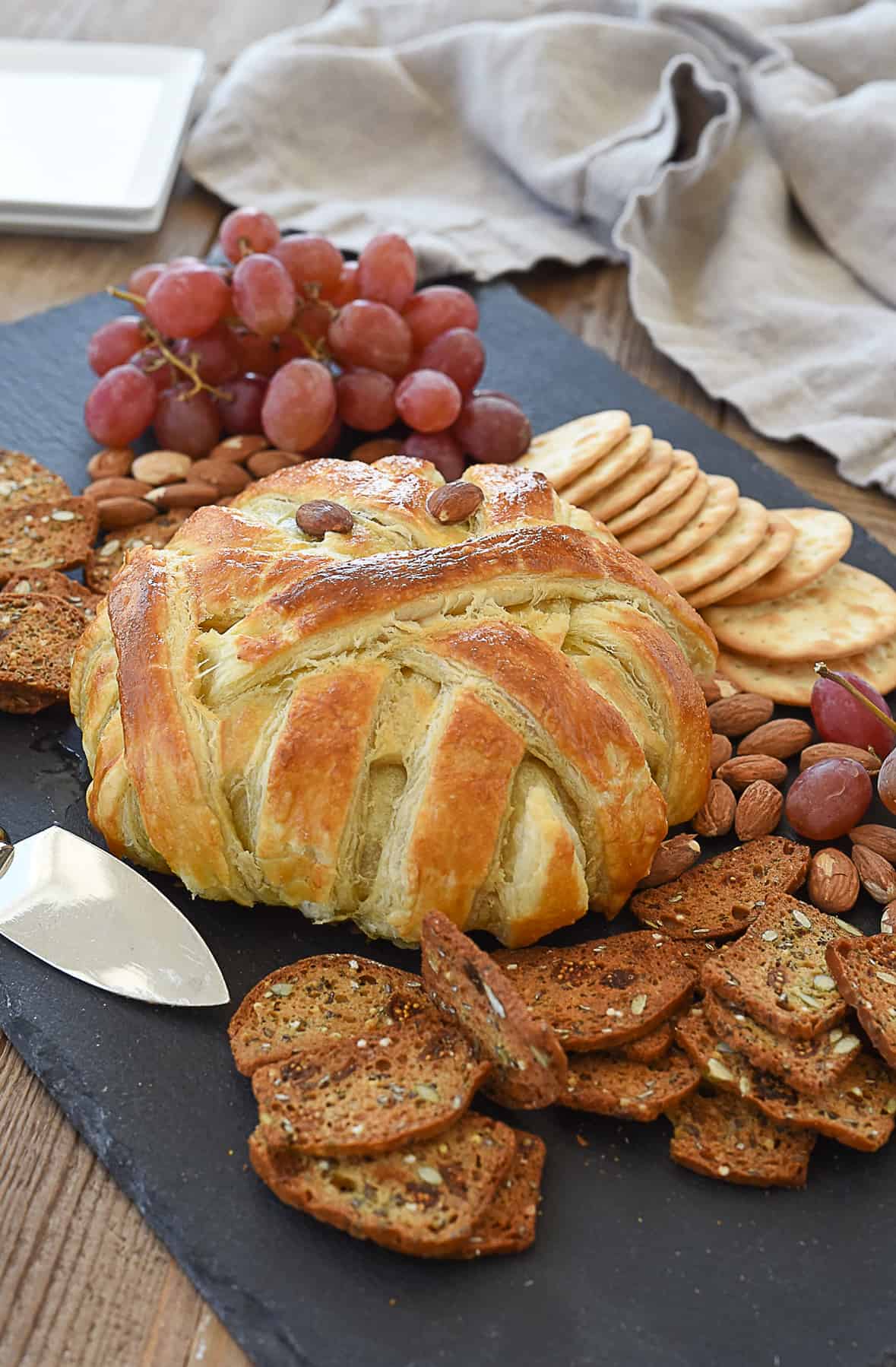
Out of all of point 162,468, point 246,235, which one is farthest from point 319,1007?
point 246,235

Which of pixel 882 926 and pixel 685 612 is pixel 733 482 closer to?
pixel 685 612

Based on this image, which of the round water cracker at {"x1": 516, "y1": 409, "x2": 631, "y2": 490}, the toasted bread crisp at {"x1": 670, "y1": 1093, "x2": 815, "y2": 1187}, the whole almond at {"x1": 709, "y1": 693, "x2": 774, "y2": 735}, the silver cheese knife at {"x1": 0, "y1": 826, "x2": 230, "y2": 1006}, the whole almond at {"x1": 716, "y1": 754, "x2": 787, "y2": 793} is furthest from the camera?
the round water cracker at {"x1": 516, "y1": 409, "x2": 631, "y2": 490}

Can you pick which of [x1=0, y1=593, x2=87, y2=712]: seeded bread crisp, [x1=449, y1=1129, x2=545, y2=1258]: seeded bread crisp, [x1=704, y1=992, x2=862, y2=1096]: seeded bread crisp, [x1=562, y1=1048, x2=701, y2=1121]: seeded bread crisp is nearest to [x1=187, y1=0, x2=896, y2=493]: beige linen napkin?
[x1=0, y1=593, x2=87, y2=712]: seeded bread crisp

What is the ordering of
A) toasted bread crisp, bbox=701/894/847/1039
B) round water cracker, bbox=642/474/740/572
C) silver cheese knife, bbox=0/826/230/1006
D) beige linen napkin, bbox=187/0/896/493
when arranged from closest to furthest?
toasted bread crisp, bbox=701/894/847/1039, silver cheese knife, bbox=0/826/230/1006, round water cracker, bbox=642/474/740/572, beige linen napkin, bbox=187/0/896/493

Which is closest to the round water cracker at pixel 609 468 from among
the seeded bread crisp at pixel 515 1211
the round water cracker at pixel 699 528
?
the round water cracker at pixel 699 528

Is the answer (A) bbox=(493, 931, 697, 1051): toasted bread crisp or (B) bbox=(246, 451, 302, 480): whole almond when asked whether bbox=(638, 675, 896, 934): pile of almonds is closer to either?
(A) bbox=(493, 931, 697, 1051): toasted bread crisp
